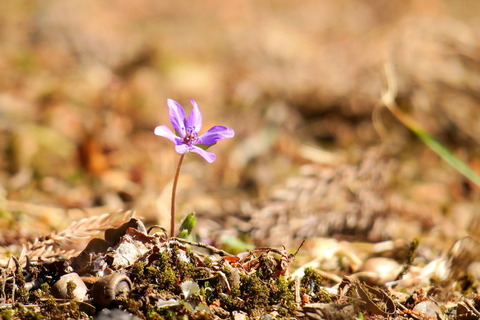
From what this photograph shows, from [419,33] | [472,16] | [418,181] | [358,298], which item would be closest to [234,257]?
[358,298]

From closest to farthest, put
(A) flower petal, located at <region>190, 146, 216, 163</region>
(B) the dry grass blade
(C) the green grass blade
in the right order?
(A) flower petal, located at <region>190, 146, 216, 163</region> < (B) the dry grass blade < (C) the green grass blade

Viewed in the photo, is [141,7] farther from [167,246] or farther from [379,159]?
[167,246]

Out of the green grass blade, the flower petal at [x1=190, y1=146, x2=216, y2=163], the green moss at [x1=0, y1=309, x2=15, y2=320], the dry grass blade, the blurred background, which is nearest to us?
the green moss at [x1=0, y1=309, x2=15, y2=320]

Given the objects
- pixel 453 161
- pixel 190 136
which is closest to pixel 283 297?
pixel 190 136

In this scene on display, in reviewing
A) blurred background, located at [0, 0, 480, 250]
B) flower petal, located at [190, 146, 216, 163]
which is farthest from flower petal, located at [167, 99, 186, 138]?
blurred background, located at [0, 0, 480, 250]

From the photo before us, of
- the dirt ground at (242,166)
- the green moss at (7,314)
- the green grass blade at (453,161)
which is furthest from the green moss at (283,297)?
the green grass blade at (453,161)

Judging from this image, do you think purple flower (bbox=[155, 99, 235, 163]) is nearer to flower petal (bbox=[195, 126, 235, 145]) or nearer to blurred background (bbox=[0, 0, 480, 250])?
flower petal (bbox=[195, 126, 235, 145])

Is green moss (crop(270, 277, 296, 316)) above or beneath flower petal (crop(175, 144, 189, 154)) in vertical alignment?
beneath

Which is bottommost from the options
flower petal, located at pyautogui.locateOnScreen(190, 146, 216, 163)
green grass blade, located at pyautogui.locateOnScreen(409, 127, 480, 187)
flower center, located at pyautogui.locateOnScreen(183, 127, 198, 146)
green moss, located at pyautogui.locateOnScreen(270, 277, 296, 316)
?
green moss, located at pyautogui.locateOnScreen(270, 277, 296, 316)
